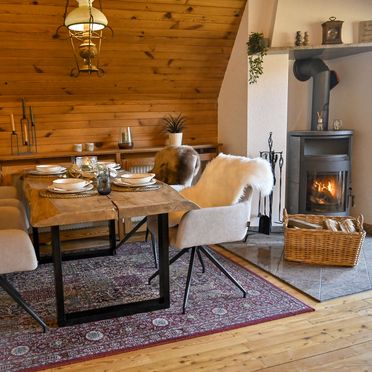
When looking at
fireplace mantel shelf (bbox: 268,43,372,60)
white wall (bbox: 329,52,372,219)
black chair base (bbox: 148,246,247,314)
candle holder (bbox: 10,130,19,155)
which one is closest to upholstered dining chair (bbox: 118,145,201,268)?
black chair base (bbox: 148,246,247,314)

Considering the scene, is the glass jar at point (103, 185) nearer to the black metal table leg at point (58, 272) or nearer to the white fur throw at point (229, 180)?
the black metal table leg at point (58, 272)

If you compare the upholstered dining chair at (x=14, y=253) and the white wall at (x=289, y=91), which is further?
the white wall at (x=289, y=91)

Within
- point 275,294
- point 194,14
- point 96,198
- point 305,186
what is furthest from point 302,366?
point 194,14

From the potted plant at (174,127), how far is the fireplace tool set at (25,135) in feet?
4.57

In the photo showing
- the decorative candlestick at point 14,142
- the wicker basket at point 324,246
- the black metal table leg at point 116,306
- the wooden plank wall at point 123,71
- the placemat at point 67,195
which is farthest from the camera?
the decorative candlestick at point 14,142

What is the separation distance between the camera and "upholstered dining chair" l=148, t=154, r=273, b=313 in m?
2.62

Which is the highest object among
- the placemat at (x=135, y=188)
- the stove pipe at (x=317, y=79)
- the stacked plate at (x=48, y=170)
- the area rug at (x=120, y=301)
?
the stove pipe at (x=317, y=79)

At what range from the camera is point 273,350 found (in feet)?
7.40

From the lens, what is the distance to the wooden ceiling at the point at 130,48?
3.64 metres

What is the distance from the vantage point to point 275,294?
9.55 ft

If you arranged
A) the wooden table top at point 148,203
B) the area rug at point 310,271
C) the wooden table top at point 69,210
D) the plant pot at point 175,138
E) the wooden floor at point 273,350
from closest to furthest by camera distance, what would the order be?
1. the wooden floor at point 273,350
2. the wooden table top at point 69,210
3. the wooden table top at point 148,203
4. the area rug at point 310,271
5. the plant pot at point 175,138

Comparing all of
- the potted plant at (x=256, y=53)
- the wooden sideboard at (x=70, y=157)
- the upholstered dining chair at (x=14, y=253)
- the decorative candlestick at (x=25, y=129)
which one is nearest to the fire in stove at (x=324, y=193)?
the wooden sideboard at (x=70, y=157)

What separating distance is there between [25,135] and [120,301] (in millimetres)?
2231

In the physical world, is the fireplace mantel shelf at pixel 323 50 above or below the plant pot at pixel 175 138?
above
